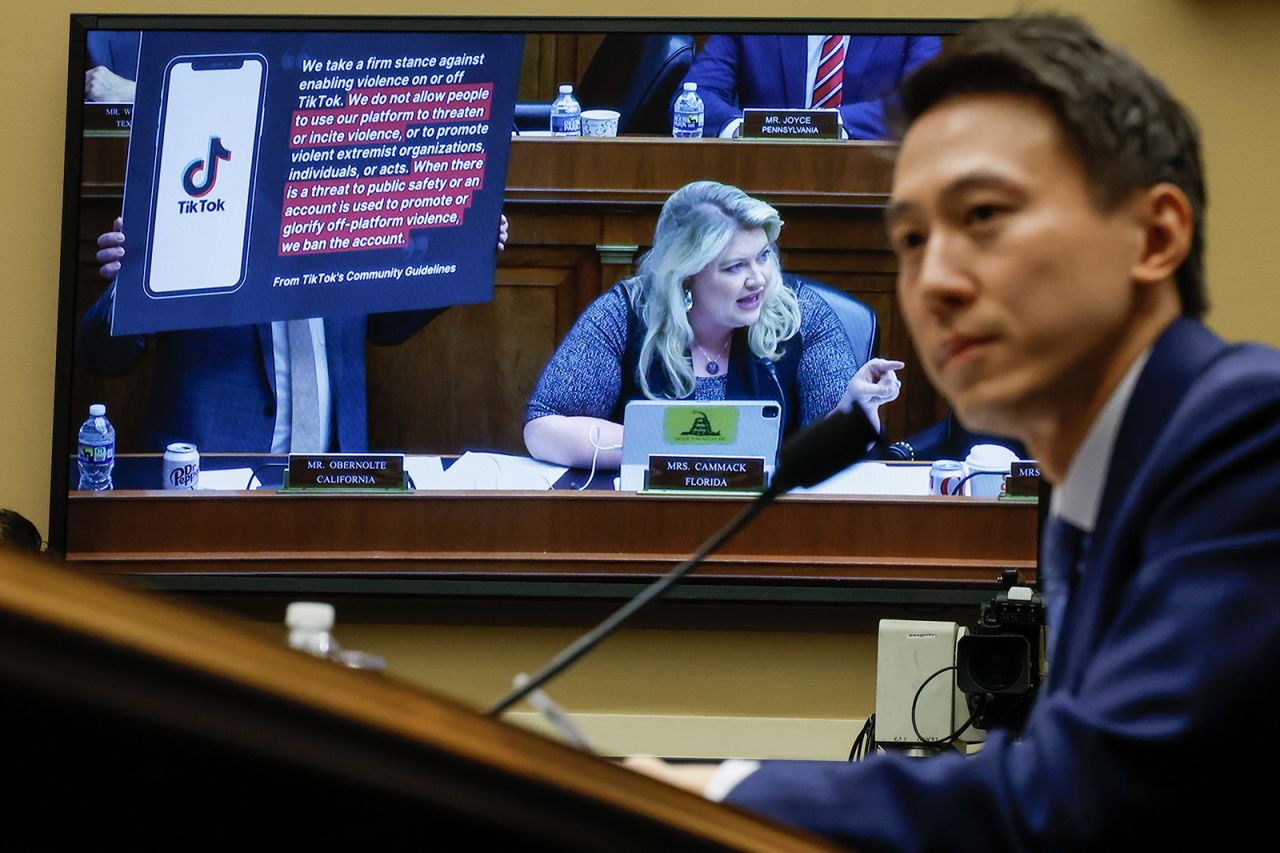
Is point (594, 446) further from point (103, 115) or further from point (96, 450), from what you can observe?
point (103, 115)

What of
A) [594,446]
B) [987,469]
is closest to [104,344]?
[594,446]

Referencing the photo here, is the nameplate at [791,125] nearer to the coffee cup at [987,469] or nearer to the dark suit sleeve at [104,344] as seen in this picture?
the coffee cup at [987,469]

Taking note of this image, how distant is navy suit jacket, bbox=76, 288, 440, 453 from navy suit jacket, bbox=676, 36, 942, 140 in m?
0.93

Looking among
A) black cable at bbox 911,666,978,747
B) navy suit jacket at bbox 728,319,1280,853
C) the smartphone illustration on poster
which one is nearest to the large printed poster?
the smartphone illustration on poster

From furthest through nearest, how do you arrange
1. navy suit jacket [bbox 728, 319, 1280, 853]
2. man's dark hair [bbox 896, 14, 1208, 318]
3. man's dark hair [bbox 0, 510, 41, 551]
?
man's dark hair [bbox 0, 510, 41, 551]
man's dark hair [bbox 896, 14, 1208, 318]
navy suit jacket [bbox 728, 319, 1280, 853]

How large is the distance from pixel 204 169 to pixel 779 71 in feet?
4.99

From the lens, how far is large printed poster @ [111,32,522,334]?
415cm

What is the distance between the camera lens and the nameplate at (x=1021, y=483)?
4.15 meters

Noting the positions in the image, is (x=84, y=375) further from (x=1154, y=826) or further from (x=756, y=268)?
(x=1154, y=826)

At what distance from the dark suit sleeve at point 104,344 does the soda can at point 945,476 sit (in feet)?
6.80

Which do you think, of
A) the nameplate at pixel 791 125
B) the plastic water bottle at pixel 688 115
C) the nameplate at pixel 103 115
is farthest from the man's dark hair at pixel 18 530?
the nameplate at pixel 791 125

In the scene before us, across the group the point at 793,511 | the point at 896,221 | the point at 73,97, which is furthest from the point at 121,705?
the point at 73,97

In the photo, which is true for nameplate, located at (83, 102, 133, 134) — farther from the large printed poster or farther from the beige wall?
the beige wall

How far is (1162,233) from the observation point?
0.99 meters
